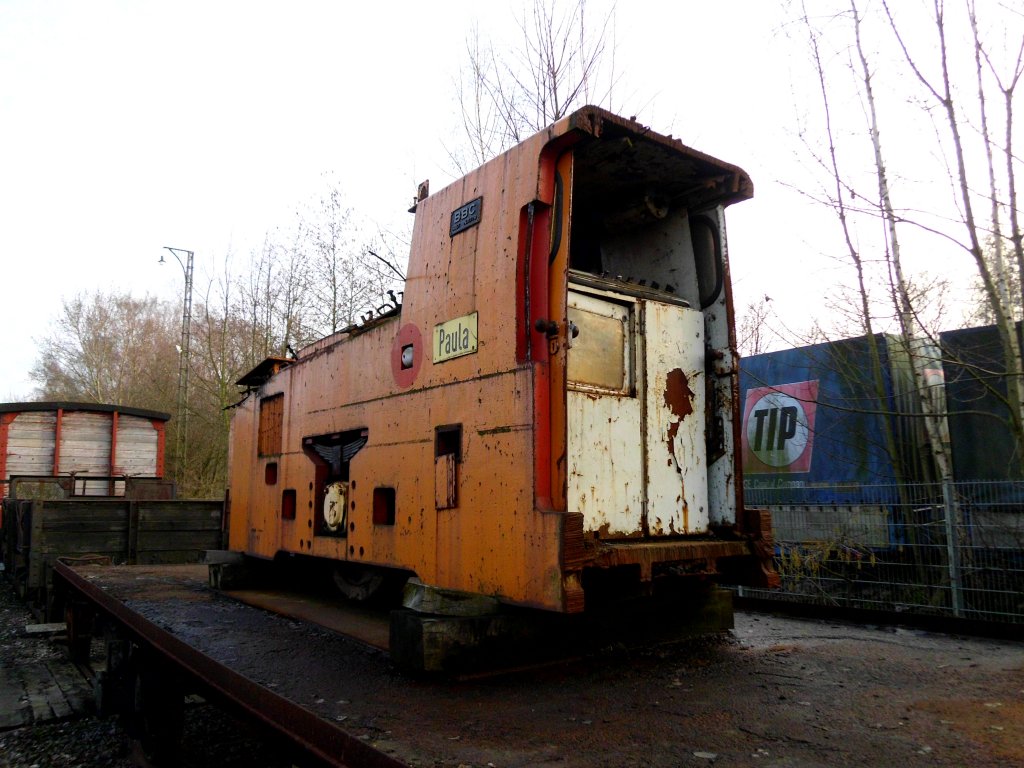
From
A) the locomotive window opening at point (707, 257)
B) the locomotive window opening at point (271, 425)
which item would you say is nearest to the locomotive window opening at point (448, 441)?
the locomotive window opening at point (707, 257)

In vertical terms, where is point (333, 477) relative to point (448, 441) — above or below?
below

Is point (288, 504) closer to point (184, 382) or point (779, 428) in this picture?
point (779, 428)

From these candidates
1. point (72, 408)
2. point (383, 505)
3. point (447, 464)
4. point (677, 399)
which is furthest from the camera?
point (72, 408)

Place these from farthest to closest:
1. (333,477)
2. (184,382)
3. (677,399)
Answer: (184,382) < (333,477) < (677,399)

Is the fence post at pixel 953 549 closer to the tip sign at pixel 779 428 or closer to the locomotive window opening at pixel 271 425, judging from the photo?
the tip sign at pixel 779 428

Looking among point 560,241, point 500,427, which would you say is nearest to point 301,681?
point 500,427

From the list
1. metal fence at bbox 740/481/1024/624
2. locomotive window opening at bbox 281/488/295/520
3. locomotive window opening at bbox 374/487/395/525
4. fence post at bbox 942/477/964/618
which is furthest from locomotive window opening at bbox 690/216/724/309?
fence post at bbox 942/477/964/618

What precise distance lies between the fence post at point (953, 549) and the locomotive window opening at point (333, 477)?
5513 millimetres

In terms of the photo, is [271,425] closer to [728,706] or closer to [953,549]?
[728,706]

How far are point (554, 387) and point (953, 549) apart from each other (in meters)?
5.68

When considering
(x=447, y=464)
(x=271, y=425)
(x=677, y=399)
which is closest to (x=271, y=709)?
(x=447, y=464)

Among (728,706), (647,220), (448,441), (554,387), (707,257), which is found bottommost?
(728,706)

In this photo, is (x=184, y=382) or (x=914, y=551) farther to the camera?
(x=184, y=382)

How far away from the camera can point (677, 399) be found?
3.79m
